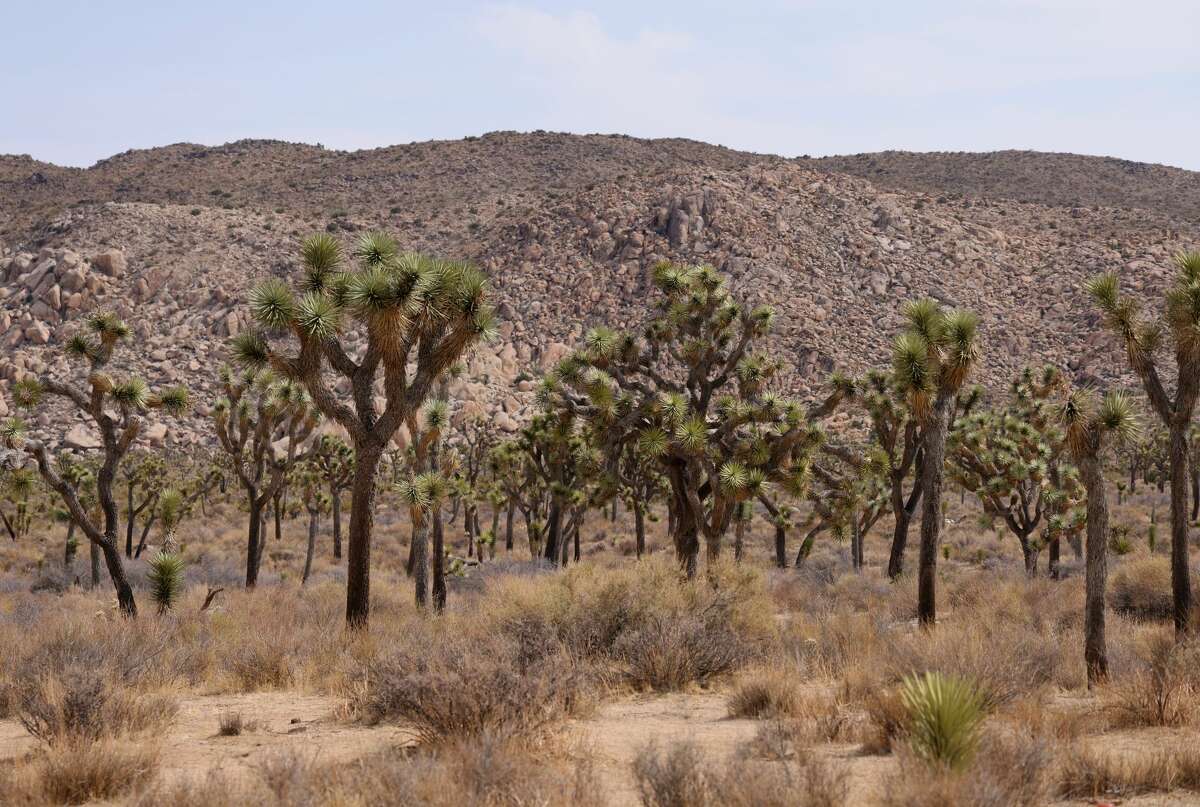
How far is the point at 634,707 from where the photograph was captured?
32.6ft

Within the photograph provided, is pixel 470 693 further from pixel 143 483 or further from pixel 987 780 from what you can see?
pixel 143 483

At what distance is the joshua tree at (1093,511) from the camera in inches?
416

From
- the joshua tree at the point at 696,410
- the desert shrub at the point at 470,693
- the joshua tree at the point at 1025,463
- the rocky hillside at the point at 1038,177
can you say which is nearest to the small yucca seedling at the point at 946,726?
the desert shrub at the point at 470,693

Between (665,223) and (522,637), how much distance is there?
5600 centimetres

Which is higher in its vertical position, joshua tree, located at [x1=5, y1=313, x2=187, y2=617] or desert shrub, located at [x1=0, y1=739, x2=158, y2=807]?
joshua tree, located at [x1=5, y1=313, x2=187, y2=617]

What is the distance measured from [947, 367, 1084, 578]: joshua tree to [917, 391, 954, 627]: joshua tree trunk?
10352 mm

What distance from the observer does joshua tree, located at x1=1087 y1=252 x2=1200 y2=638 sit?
1283 cm

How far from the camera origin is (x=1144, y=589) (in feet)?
60.2

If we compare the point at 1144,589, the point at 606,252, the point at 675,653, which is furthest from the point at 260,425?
the point at 606,252

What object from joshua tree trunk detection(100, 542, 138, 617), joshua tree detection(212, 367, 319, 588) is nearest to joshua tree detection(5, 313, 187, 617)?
joshua tree trunk detection(100, 542, 138, 617)

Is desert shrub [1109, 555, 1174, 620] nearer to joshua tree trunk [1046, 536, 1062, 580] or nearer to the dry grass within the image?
joshua tree trunk [1046, 536, 1062, 580]

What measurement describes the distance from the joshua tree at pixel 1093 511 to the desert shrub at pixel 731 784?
6.06m

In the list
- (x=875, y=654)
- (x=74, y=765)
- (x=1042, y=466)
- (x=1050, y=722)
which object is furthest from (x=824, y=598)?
(x=74, y=765)

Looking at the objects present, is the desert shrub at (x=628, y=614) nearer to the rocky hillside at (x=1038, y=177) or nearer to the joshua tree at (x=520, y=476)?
the joshua tree at (x=520, y=476)
